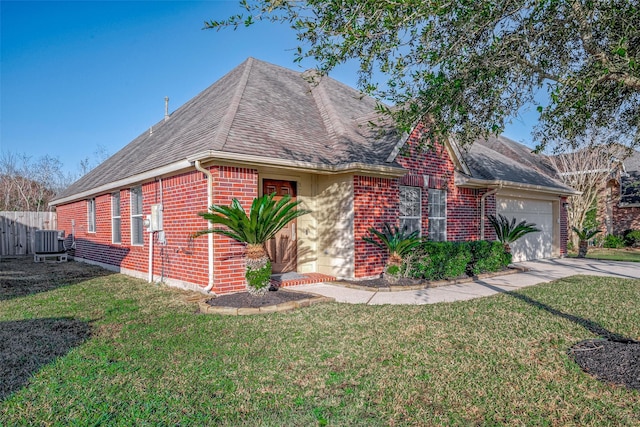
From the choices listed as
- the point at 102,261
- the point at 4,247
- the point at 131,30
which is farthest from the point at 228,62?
the point at 4,247

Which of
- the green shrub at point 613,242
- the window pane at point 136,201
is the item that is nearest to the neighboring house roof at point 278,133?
the window pane at point 136,201

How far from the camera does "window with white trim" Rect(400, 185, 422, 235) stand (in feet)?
33.5

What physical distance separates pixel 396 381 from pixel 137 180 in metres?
8.70

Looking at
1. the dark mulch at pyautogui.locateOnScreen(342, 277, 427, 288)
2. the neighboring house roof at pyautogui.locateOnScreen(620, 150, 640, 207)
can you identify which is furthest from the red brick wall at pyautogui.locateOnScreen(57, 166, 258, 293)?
the neighboring house roof at pyautogui.locateOnScreen(620, 150, 640, 207)

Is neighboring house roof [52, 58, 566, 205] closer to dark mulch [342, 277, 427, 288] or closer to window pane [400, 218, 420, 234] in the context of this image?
window pane [400, 218, 420, 234]

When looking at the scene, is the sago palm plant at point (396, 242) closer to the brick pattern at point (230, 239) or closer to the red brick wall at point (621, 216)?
the brick pattern at point (230, 239)

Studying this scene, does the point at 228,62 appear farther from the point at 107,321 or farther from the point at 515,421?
the point at 515,421

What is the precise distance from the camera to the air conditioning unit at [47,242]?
14875 millimetres

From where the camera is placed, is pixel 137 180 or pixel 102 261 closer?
pixel 137 180

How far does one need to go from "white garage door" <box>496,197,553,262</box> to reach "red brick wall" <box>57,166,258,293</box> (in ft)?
32.2

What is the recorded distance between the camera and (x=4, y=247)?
1878 cm

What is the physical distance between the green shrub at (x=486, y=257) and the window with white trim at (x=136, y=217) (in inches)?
355

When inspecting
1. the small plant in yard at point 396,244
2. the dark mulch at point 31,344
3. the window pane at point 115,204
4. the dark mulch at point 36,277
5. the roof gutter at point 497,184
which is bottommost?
the dark mulch at point 36,277

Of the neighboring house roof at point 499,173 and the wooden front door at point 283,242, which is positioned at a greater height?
the neighboring house roof at point 499,173
